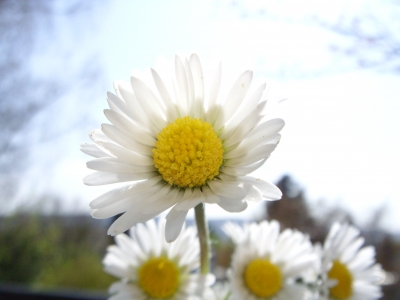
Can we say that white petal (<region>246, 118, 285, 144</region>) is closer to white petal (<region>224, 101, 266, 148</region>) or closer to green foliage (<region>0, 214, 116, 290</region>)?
white petal (<region>224, 101, 266, 148</region>)

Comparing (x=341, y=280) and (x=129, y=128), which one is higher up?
(x=129, y=128)

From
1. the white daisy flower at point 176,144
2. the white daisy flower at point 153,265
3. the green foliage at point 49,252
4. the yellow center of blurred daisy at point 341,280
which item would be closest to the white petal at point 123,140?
the white daisy flower at point 176,144

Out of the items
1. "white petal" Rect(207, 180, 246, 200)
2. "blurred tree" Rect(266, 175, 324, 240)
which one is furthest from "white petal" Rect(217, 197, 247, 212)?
"blurred tree" Rect(266, 175, 324, 240)

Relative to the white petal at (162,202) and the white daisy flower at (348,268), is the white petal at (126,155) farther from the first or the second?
the white daisy flower at (348,268)

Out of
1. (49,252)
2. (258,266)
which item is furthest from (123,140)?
(49,252)

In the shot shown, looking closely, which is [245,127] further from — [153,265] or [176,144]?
[153,265]
